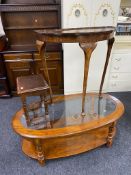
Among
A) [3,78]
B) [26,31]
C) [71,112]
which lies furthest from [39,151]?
[26,31]

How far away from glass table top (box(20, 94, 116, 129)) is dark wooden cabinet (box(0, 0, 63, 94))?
29.2 inches

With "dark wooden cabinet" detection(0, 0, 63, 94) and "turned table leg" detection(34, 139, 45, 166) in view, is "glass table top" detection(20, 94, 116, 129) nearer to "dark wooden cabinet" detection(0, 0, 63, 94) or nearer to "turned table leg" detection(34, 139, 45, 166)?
"turned table leg" detection(34, 139, 45, 166)

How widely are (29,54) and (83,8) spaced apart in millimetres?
Result: 905

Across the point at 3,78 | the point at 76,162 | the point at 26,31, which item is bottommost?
the point at 76,162

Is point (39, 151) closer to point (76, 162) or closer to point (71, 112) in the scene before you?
point (76, 162)

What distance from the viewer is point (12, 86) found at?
246cm

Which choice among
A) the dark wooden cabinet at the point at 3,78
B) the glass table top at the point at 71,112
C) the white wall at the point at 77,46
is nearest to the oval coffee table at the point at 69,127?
the glass table top at the point at 71,112

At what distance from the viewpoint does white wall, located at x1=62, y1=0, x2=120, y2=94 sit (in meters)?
1.92

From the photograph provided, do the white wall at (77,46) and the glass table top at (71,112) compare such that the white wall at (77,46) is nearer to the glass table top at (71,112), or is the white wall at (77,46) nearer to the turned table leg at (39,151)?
the glass table top at (71,112)

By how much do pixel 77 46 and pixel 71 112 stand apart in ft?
2.93

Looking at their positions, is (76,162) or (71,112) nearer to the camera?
(76,162)

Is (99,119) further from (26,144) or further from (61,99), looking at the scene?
(26,144)

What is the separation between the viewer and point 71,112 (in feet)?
5.65

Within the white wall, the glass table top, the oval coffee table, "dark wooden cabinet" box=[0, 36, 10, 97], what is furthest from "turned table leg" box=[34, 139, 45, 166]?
"dark wooden cabinet" box=[0, 36, 10, 97]
